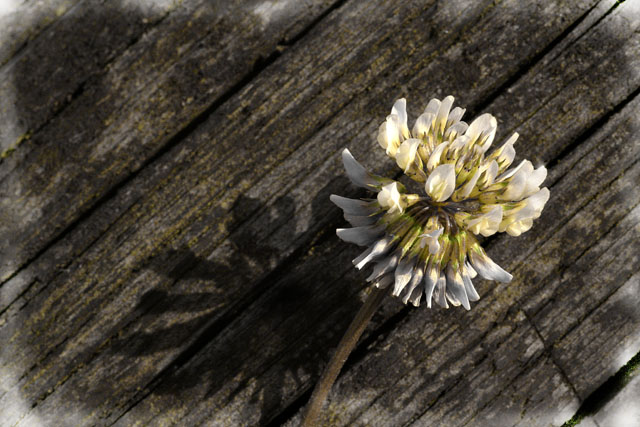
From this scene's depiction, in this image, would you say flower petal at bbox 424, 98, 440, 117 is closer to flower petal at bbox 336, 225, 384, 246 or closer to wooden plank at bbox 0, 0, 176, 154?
flower petal at bbox 336, 225, 384, 246

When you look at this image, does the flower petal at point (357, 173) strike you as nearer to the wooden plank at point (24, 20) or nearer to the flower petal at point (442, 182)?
the flower petal at point (442, 182)

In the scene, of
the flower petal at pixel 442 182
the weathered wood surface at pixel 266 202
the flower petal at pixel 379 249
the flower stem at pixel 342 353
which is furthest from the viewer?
the weathered wood surface at pixel 266 202

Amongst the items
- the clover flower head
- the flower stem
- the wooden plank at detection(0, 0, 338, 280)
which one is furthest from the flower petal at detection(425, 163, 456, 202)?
the wooden plank at detection(0, 0, 338, 280)

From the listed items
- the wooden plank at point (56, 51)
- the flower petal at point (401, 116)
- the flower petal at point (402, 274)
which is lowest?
the flower petal at point (402, 274)

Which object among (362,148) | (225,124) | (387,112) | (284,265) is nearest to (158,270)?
(284,265)

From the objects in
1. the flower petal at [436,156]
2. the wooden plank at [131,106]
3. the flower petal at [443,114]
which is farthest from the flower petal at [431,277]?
the wooden plank at [131,106]

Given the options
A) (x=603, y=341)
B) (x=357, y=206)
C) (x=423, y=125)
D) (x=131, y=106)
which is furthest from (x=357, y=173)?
(x=603, y=341)
